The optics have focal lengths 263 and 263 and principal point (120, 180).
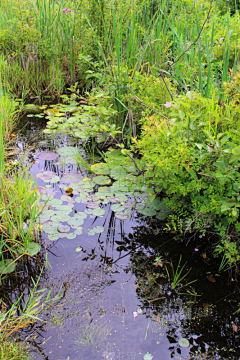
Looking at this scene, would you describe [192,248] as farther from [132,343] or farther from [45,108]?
[45,108]

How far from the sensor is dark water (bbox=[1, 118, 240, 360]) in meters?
1.22

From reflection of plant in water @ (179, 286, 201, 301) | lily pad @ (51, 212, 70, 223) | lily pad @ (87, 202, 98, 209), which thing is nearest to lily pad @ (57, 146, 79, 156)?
lily pad @ (87, 202, 98, 209)

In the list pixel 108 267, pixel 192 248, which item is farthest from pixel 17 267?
pixel 192 248

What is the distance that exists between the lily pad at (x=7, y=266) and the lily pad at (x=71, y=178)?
924 millimetres

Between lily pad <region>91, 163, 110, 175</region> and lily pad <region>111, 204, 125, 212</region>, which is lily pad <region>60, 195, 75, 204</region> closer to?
lily pad <region>111, 204, 125, 212</region>

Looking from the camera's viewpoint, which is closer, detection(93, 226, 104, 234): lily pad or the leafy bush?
the leafy bush

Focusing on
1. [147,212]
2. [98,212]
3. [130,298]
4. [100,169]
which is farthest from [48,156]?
[130,298]

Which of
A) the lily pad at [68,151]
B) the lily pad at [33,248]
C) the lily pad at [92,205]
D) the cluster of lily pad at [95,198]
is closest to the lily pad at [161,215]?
the cluster of lily pad at [95,198]

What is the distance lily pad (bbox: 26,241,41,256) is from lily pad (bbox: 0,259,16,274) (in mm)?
106

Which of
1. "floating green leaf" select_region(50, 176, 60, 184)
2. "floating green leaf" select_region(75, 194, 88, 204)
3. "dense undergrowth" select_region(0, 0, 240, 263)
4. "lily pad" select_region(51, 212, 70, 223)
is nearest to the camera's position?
"dense undergrowth" select_region(0, 0, 240, 263)

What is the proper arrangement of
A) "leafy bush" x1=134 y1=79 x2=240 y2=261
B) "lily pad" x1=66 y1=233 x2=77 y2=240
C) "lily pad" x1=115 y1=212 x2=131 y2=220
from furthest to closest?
Answer: "lily pad" x1=115 y1=212 x2=131 y2=220
"lily pad" x1=66 y1=233 x2=77 y2=240
"leafy bush" x1=134 y1=79 x2=240 y2=261

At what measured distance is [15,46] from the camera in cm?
397

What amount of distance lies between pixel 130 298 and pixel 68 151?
176cm

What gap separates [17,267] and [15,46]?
3.62m
